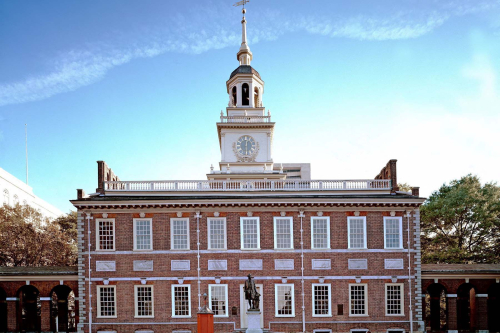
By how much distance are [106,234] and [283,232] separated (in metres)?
12.8

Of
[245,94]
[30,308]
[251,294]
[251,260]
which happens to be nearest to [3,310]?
[30,308]

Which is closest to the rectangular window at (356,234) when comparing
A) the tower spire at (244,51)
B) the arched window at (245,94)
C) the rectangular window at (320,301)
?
the rectangular window at (320,301)

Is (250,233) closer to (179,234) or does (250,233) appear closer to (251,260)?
(251,260)

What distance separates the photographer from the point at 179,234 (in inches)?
1331

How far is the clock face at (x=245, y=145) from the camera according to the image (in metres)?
47.1

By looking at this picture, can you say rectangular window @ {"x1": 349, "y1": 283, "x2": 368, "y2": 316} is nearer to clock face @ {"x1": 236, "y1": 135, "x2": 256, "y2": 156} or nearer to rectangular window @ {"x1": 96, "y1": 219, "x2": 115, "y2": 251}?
rectangular window @ {"x1": 96, "y1": 219, "x2": 115, "y2": 251}

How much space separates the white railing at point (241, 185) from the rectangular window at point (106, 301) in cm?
739

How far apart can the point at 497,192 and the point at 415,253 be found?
16.1 m

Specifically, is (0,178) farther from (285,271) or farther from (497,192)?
(497,192)

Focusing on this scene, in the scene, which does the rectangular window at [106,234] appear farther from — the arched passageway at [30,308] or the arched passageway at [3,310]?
the arched passageway at [3,310]

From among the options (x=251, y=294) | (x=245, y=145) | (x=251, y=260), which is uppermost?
(x=245, y=145)

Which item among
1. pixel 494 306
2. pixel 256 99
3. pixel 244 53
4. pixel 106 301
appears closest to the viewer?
pixel 106 301

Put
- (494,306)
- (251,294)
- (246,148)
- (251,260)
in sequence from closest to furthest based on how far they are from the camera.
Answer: (251,294) < (251,260) < (494,306) < (246,148)

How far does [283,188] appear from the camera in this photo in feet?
118
